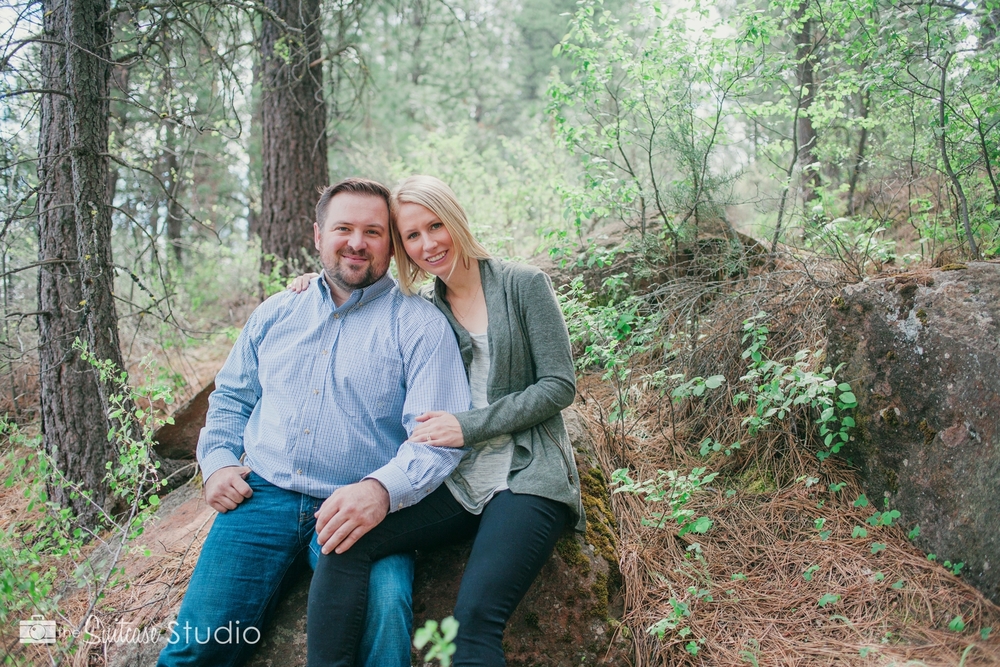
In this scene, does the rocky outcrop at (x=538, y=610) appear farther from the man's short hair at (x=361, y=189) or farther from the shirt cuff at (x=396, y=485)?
the man's short hair at (x=361, y=189)

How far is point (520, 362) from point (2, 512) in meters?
3.33

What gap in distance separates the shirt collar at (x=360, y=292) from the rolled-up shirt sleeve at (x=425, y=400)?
0.26m

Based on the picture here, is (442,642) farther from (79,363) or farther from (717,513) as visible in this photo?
(79,363)

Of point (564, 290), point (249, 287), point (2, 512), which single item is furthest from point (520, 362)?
point (249, 287)

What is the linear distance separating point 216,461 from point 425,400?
2.83 feet

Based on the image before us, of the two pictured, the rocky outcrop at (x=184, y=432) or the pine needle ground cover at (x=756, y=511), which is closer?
the pine needle ground cover at (x=756, y=511)

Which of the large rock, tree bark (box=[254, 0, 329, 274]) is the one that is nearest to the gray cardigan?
the large rock

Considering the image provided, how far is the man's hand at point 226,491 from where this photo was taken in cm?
239

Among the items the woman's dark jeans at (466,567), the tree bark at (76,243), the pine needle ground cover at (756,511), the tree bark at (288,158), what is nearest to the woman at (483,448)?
the woman's dark jeans at (466,567)

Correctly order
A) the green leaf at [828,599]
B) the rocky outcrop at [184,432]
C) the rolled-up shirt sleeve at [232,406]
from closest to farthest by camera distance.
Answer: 1. the green leaf at [828,599]
2. the rolled-up shirt sleeve at [232,406]
3. the rocky outcrop at [184,432]

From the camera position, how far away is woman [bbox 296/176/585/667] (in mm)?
2039

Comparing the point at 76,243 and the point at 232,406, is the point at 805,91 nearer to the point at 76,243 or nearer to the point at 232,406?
the point at 232,406

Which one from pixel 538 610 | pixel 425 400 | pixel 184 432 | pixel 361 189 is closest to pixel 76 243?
pixel 184 432

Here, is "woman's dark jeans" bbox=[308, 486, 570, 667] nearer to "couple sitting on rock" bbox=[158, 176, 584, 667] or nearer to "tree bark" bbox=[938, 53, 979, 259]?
"couple sitting on rock" bbox=[158, 176, 584, 667]
